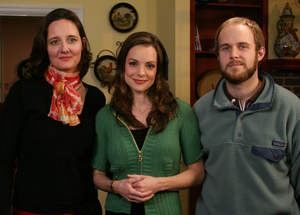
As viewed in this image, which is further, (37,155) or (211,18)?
(211,18)

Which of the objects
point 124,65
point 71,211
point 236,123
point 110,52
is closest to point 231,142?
point 236,123

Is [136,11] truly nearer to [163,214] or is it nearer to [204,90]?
[204,90]

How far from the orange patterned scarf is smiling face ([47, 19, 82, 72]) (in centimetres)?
5

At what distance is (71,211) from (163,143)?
1.82 ft

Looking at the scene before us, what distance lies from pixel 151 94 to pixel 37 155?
0.63 m

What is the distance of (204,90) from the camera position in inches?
122

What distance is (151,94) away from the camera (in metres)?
1.68

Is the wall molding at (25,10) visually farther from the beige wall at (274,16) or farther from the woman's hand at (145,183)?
the woman's hand at (145,183)

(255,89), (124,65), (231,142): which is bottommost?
(231,142)

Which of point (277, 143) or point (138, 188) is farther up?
point (277, 143)

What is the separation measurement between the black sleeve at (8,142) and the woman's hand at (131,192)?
0.52 m

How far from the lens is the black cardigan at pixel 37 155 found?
5.00 feet

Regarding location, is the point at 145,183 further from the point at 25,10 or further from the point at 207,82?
the point at 25,10

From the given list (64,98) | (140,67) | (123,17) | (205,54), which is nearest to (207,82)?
(205,54)
